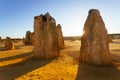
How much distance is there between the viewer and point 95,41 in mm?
14555

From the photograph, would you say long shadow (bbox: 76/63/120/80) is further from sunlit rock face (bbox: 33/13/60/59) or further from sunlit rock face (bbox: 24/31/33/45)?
sunlit rock face (bbox: 24/31/33/45)

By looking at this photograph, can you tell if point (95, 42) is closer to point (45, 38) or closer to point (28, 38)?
point (45, 38)

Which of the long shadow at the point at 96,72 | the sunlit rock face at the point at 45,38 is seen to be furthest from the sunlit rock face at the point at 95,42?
the sunlit rock face at the point at 45,38

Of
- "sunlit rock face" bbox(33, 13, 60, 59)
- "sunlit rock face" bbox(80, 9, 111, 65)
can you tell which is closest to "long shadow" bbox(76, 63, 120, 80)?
"sunlit rock face" bbox(80, 9, 111, 65)

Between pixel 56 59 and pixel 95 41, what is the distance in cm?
333

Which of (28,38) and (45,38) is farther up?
(28,38)

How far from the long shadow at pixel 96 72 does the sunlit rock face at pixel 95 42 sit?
0.69 m

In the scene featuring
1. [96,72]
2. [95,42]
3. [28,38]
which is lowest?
[96,72]

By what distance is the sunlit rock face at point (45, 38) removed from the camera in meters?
16.1

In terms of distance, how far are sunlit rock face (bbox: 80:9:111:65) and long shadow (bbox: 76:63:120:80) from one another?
69 cm

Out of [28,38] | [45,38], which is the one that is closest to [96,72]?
[45,38]

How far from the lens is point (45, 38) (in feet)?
53.5

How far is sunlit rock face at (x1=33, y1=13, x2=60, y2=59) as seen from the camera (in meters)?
16.1

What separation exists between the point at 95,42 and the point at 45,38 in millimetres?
4085
